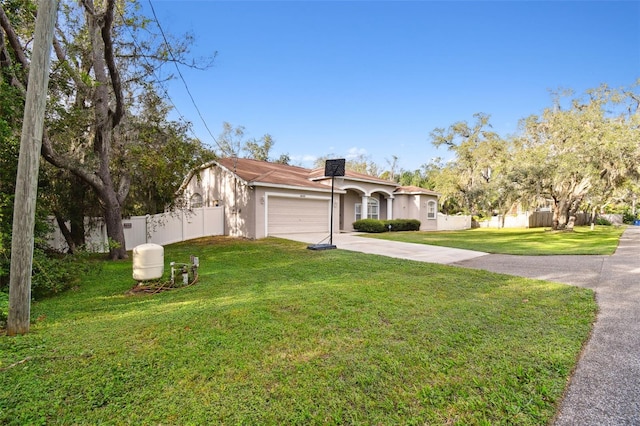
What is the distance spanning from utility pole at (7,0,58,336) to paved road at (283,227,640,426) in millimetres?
5601

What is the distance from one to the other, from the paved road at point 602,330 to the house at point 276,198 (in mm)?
7181

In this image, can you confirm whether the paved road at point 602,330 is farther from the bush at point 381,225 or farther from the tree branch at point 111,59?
the tree branch at point 111,59

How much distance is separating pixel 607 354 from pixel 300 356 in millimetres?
3252

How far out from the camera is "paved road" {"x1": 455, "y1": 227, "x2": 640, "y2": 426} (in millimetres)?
2367

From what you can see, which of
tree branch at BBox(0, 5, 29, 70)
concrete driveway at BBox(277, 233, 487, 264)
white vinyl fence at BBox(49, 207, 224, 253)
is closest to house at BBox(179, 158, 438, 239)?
white vinyl fence at BBox(49, 207, 224, 253)

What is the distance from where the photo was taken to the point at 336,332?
3773 millimetres

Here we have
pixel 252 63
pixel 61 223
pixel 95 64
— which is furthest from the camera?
pixel 252 63

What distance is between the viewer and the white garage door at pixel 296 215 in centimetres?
1491

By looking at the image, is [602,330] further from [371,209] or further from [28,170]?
[371,209]

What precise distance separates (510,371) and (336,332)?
71.3 inches

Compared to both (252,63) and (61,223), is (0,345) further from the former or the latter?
(252,63)

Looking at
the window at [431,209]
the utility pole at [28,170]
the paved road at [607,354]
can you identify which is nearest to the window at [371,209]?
the window at [431,209]

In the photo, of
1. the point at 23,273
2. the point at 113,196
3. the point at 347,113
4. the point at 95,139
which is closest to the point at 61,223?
the point at 113,196

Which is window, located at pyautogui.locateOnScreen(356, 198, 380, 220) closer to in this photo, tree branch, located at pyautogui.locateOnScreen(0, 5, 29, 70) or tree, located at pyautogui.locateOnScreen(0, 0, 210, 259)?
tree, located at pyautogui.locateOnScreen(0, 0, 210, 259)
